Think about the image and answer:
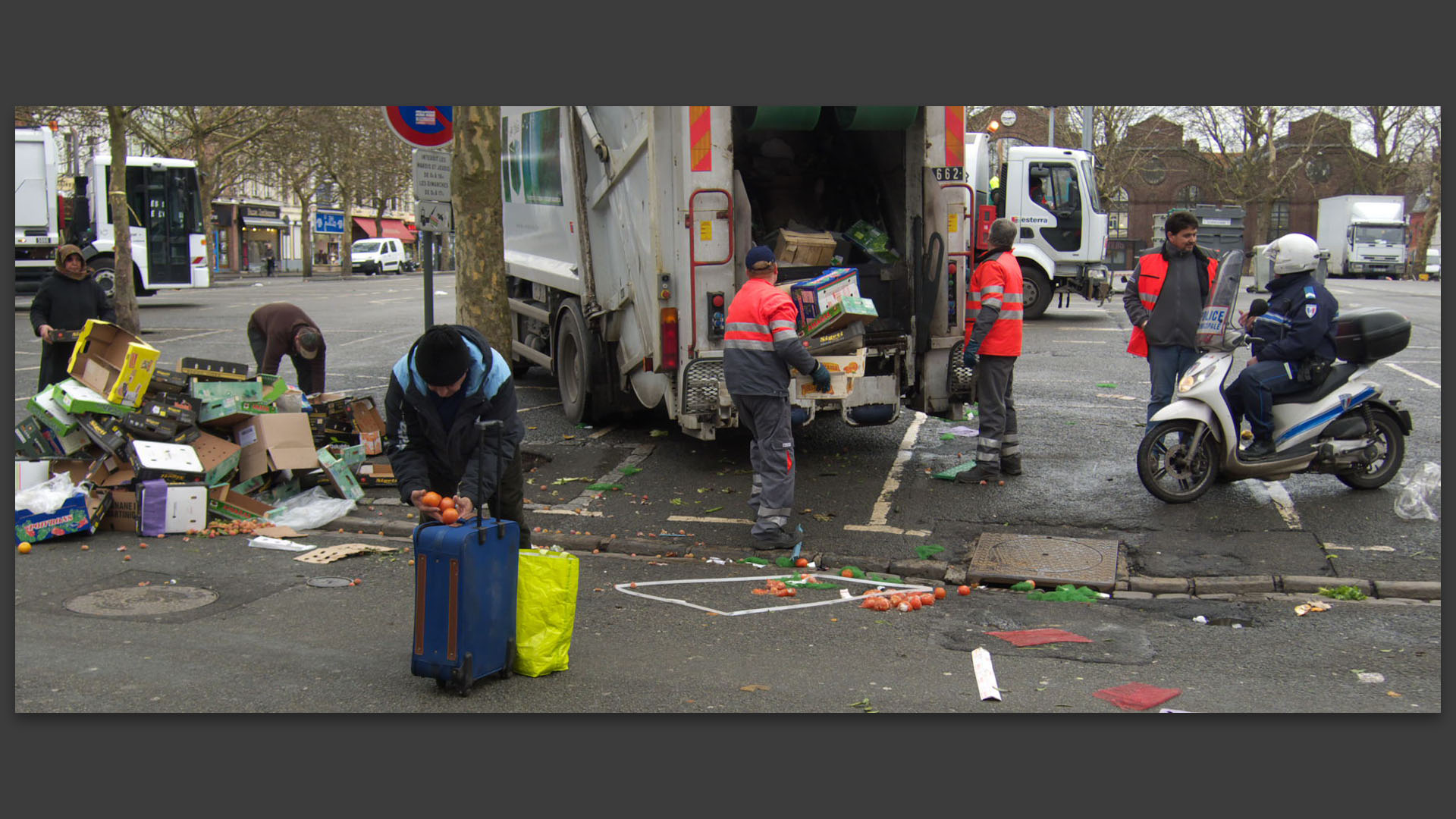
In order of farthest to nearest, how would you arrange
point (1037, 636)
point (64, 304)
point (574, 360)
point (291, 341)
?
point (574, 360) → point (64, 304) → point (291, 341) → point (1037, 636)

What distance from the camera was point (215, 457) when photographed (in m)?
7.48

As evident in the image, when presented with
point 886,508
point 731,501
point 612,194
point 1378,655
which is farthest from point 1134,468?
point 612,194

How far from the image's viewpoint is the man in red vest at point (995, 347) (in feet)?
25.6

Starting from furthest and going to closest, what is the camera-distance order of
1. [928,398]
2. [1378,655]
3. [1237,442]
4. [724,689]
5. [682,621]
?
[928,398] → [1237,442] → [682,621] → [1378,655] → [724,689]

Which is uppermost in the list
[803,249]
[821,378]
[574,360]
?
[803,249]

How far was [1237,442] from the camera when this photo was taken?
23.7ft

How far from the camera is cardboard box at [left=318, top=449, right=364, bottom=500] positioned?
7797 mm

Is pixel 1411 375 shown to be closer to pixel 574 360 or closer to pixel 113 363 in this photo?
pixel 574 360

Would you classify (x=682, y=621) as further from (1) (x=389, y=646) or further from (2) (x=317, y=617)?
(2) (x=317, y=617)

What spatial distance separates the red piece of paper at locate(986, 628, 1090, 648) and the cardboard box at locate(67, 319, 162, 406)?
5421 mm

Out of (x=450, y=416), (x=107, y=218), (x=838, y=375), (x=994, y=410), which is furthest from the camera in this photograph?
(x=107, y=218)

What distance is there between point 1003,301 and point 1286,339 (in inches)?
67.4


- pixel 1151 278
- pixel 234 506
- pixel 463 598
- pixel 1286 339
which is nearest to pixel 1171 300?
pixel 1151 278

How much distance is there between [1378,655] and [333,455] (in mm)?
6245
